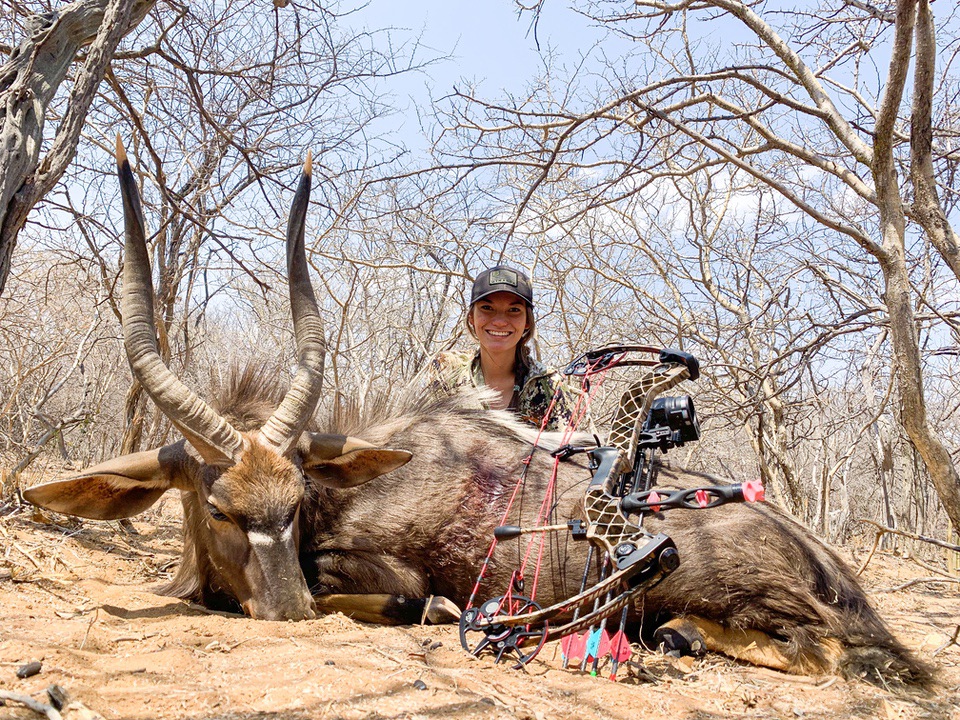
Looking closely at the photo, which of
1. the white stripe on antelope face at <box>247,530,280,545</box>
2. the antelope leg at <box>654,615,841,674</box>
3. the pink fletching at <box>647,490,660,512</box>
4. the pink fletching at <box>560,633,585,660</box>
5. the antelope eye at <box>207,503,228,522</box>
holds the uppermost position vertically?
the pink fletching at <box>647,490,660,512</box>

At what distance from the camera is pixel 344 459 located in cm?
436

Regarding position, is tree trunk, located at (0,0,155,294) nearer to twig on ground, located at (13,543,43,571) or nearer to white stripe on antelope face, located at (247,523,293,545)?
white stripe on antelope face, located at (247,523,293,545)

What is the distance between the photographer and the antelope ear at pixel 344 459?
4.33 m

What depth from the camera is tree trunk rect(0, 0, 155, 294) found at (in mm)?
3232

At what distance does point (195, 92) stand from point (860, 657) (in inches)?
212

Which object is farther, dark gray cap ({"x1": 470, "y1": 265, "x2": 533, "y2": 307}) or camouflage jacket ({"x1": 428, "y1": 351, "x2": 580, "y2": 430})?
camouflage jacket ({"x1": 428, "y1": 351, "x2": 580, "y2": 430})

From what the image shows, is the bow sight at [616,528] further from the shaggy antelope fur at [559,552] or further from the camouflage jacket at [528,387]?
the camouflage jacket at [528,387]

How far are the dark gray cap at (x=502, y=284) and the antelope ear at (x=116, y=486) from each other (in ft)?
7.67

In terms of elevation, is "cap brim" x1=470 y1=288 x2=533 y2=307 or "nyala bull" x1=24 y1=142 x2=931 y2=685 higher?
"cap brim" x1=470 y1=288 x2=533 y2=307

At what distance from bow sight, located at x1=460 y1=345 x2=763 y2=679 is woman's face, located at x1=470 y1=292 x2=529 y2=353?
56.8 inches

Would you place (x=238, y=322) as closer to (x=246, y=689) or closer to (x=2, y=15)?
(x=2, y=15)

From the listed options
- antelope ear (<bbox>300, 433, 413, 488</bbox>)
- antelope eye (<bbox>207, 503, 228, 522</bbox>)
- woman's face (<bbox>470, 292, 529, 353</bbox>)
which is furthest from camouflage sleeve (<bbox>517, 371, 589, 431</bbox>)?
antelope eye (<bbox>207, 503, 228, 522</bbox>)

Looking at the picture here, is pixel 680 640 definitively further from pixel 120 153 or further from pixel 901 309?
pixel 120 153

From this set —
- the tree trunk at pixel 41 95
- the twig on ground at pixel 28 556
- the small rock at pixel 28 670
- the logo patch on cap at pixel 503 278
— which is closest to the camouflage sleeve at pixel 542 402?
the logo patch on cap at pixel 503 278
